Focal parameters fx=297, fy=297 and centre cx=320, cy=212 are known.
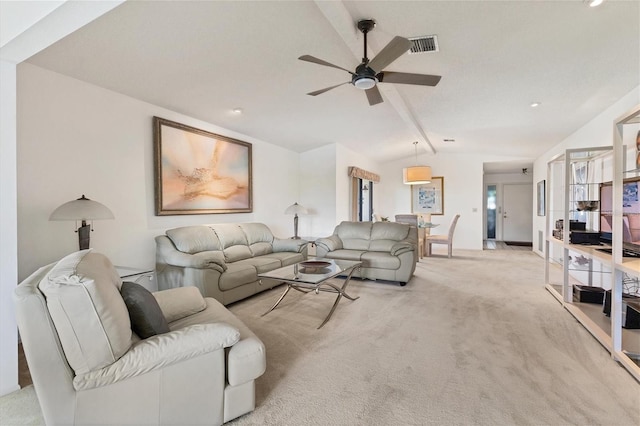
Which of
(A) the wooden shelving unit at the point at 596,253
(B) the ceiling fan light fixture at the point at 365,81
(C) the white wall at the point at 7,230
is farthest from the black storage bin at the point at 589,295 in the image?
(C) the white wall at the point at 7,230

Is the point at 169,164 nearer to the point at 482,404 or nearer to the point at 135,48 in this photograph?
the point at 135,48

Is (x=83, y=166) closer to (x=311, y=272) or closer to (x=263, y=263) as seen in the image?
(x=263, y=263)

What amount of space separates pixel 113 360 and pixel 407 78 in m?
2.82

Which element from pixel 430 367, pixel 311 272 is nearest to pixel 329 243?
pixel 311 272

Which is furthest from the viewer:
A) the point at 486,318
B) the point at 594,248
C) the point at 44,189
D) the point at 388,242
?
the point at 388,242

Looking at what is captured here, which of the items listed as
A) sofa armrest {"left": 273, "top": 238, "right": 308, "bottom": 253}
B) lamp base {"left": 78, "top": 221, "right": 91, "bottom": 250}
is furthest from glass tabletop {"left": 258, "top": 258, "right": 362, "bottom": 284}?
lamp base {"left": 78, "top": 221, "right": 91, "bottom": 250}

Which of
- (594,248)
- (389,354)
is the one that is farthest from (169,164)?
(594,248)

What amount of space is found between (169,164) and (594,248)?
489 centimetres

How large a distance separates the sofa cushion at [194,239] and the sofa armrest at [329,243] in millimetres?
1661

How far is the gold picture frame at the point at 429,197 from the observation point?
855 centimetres

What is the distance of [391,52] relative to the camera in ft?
7.25

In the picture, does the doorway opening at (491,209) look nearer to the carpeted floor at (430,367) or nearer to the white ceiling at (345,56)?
the white ceiling at (345,56)

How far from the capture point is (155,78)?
3.07 meters

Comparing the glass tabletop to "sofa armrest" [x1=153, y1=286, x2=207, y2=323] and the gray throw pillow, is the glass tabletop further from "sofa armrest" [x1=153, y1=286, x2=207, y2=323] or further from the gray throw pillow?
the gray throw pillow
